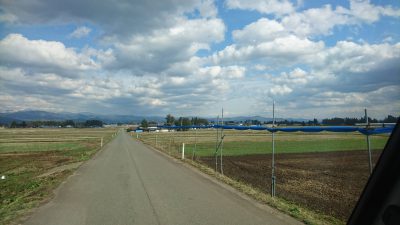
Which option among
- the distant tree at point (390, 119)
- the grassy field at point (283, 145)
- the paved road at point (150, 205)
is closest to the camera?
the distant tree at point (390, 119)

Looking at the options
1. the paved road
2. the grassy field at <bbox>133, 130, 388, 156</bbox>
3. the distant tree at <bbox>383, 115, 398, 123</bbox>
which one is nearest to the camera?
the distant tree at <bbox>383, 115, 398, 123</bbox>

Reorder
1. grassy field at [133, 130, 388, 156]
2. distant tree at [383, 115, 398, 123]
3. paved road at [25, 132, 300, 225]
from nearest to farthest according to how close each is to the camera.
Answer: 1. distant tree at [383, 115, 398, 123]
2. paved road at [25, 132, 300, 225]
3. grassy field at [133, 130, 388, 156]

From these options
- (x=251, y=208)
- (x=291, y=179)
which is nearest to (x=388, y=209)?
(x=251, y=208)

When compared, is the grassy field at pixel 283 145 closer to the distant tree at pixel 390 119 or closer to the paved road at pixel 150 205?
the paved road at pixel 150 205

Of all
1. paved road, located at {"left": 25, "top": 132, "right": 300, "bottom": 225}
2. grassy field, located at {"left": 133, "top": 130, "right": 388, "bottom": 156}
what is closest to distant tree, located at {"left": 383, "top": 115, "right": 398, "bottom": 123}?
paved road, located at {"left": 25, "top": 132, "right": 300, "bottom": 225}

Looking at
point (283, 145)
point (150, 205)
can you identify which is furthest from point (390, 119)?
point (283, 145)

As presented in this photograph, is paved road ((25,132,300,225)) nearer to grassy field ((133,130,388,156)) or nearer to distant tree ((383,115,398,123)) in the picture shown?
distant tree ((383,115,398,123))

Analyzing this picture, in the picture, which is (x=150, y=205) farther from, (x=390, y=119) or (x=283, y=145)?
(x=283, y=145)

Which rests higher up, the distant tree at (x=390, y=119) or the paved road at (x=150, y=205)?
the distant tree at (x=390, y=119)

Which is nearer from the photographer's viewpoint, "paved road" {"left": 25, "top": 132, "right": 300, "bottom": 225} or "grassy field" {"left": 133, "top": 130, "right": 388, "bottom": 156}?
"paved road" {"left": 25, "top": 132, "right": 300, "bottom": 225}

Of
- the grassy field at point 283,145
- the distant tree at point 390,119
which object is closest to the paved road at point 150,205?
the distant tree at point 390,119

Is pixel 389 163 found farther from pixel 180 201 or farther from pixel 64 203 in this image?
pixel 64 203

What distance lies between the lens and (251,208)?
907 centimetres

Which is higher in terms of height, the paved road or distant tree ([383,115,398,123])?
distant tree ([383,115,398,123])
